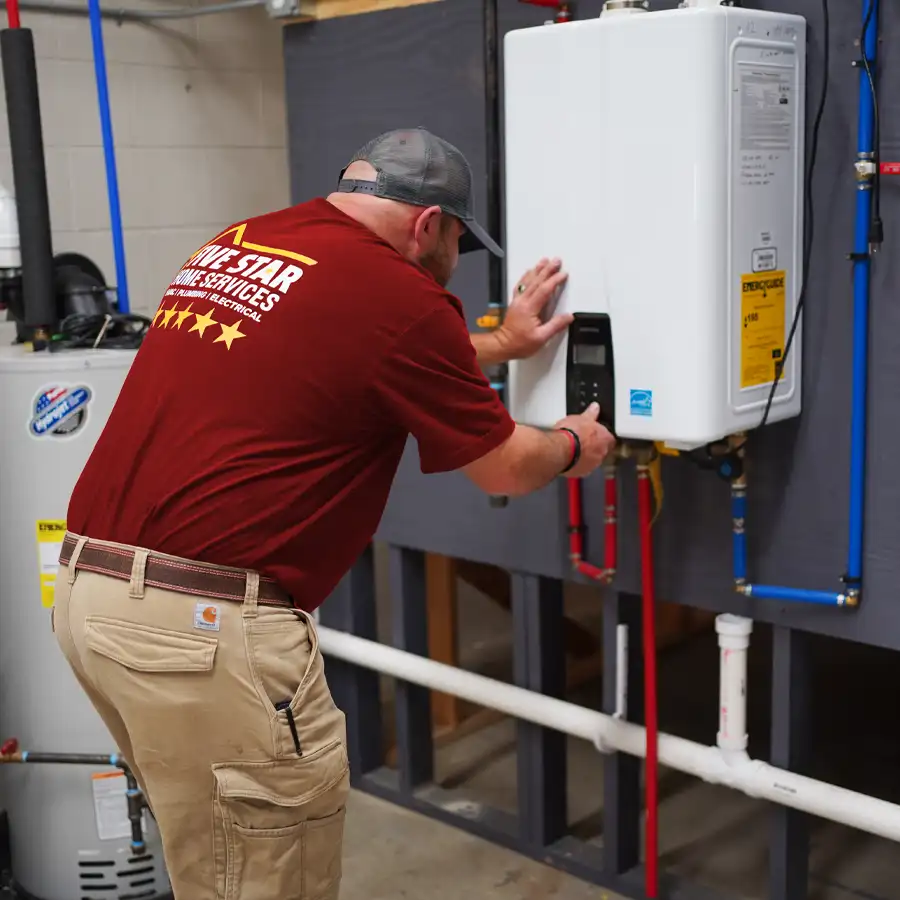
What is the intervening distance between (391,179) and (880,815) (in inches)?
51.4

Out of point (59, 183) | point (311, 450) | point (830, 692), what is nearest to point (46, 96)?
point (59, 183)

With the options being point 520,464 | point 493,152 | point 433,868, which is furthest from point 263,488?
point 433,868

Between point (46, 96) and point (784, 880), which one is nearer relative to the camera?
point (784, 880)

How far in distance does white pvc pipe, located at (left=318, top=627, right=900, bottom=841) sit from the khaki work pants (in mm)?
782

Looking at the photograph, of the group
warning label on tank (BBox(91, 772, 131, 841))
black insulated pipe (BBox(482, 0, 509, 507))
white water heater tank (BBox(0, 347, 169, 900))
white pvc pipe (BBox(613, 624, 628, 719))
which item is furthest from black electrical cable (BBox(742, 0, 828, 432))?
warning label on tank (BBox(91, 772, 131, 841))

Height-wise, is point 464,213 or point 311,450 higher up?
point 464,213

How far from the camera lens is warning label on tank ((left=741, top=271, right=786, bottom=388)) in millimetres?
1929

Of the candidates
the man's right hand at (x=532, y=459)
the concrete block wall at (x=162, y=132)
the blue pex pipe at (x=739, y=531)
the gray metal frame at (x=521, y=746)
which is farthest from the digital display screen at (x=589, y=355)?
the concrete block wall at (x=162, y=132)

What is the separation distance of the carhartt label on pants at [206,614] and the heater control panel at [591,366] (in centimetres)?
69

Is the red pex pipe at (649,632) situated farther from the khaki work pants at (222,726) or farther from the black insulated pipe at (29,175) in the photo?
the black insulated pipe at (29,175)

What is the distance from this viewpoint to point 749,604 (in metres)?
2.23

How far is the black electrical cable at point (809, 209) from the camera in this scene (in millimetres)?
1947

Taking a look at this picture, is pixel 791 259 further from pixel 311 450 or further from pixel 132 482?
pixel 132 482

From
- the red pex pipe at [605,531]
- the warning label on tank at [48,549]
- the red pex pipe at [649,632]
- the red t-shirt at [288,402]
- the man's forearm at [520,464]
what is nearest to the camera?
the red t-shirt at [288,402]
